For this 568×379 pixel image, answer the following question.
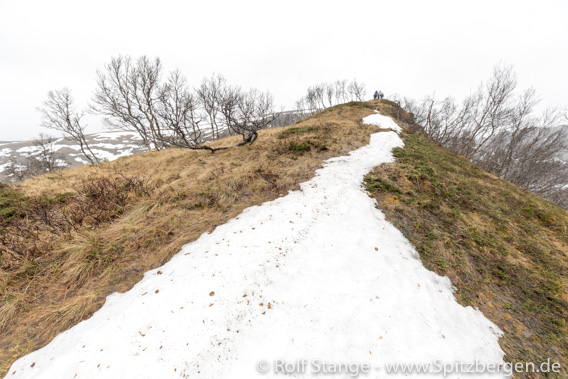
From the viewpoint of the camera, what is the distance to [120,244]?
3.93 m

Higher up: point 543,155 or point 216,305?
point 216,305

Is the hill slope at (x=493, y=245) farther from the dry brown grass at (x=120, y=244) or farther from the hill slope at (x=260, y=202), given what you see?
the dry brown grass at (x=120, y=244)

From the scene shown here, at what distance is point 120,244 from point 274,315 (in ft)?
11.9

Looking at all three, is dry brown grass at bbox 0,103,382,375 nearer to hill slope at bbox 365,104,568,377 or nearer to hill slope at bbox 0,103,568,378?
hill slope at bbox 0,103,568,378

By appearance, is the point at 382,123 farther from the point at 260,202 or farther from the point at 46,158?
the point at 46,158

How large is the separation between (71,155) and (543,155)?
94.2 m

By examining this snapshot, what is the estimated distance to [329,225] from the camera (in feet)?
13.1

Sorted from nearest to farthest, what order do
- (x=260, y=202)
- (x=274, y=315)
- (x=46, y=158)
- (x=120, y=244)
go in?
(x=274, y=315), (x=120, y=244), (x=260, y=202), (x=46, y=158)

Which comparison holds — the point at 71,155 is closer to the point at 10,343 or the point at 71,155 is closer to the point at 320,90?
the point at 320,90

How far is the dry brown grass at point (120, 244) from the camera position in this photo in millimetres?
2748

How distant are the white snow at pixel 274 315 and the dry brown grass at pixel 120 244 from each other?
35 centimetres

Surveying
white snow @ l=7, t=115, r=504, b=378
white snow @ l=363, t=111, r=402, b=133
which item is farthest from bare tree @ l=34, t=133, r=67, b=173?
white snow @ l=363, t=111, r=402, b=133

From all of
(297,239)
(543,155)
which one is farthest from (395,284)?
(543,155)

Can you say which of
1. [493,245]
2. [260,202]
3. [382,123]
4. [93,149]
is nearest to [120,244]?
[260,202]
